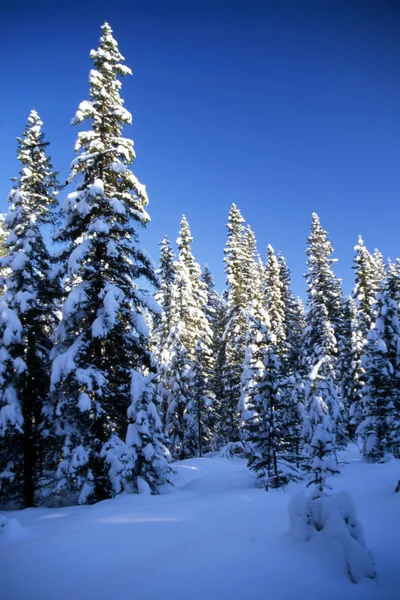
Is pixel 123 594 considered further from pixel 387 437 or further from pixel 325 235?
pixel 325 235

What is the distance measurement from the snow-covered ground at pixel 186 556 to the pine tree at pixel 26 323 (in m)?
5.89

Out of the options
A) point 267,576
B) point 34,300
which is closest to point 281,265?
point 34,300

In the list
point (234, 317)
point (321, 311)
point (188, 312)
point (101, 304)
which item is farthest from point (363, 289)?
point (101, 304)

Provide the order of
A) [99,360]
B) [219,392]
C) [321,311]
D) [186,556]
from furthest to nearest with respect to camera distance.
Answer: [219,392] → [321,311] → [99,360] → [186,556]

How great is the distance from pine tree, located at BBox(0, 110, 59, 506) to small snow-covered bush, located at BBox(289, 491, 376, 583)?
10.3 metres

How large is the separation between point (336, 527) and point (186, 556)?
7.29 ft

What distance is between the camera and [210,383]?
3130 centimetres

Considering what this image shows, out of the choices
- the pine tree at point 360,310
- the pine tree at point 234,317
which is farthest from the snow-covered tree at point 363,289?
the pine tree at point 234,317

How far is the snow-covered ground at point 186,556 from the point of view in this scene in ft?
13.3

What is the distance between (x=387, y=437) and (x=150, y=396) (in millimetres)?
12009

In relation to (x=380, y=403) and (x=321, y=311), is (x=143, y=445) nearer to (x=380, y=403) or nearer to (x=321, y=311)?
(x=380, y=403)

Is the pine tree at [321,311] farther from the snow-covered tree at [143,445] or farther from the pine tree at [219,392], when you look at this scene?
the snow-covered tree at [143,445]

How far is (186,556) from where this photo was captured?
4918 mm

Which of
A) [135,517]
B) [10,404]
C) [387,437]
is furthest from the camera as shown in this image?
[387,437]
